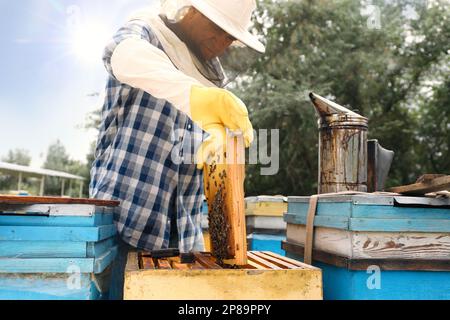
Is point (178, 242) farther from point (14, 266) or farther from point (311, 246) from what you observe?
point (14, 266)

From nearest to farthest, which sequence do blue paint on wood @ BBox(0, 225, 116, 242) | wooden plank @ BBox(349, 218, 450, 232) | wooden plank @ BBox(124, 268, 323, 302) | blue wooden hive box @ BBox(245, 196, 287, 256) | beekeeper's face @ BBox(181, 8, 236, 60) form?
wooden plank @ BBox(124, 268, 323, 302) → blue paint on wood @ BBox(0, 225, 116, 242) → wooden plank @ BBox(349, 218, 450, 232) → beekeeper's face @ BBox(181, 8, 236, 60) → blue wooden hive box @ BBox(245, 196, 287, 256)

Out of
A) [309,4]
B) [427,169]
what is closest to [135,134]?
[309,4]

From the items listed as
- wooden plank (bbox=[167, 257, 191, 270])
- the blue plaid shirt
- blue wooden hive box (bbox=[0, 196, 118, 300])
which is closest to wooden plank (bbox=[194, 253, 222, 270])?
wooden plank (bbox=[167, 257, 191, 270])

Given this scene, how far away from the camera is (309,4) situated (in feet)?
39.0

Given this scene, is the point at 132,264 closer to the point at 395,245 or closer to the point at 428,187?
the point at 395,245

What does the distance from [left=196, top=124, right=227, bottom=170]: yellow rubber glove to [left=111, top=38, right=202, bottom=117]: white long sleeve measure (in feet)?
0.33

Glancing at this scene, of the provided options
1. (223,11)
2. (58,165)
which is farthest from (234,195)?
(58,165)

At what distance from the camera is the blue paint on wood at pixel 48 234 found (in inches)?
49.5

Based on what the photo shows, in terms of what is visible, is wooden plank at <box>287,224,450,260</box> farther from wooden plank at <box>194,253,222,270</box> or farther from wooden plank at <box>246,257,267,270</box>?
wooden plank at <box>194,253,222,270</box>

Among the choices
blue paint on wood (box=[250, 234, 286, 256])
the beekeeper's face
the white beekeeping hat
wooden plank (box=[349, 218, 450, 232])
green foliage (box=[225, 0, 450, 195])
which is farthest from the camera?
green foliage (box=[225, 0, 450, 195])

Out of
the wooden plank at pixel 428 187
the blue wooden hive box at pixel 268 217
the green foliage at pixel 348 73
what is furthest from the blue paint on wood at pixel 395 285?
the green foliage at pixel 348 73

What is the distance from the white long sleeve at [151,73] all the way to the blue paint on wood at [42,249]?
542 millimetres

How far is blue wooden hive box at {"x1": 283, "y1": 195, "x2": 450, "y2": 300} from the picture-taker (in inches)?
53.4

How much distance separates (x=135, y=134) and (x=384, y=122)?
11632mm
